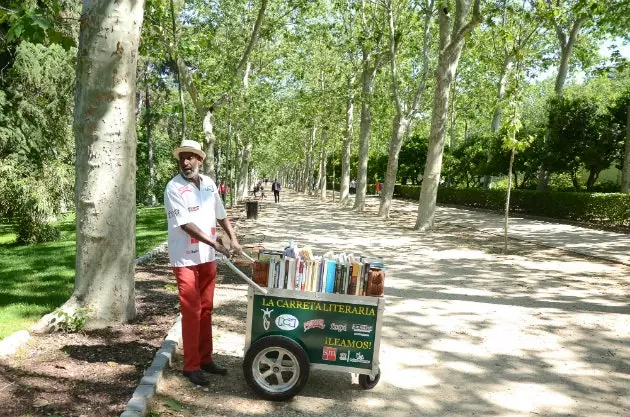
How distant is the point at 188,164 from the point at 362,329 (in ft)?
6.65

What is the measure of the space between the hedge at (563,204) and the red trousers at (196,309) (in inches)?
748

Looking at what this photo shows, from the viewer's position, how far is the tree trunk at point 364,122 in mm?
26734

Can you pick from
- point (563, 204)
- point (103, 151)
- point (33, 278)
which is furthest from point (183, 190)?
point (563, 204)

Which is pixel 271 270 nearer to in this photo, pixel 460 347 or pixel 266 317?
pixel 266 317

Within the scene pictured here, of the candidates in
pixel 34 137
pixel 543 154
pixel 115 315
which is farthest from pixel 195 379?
pixel 543 154

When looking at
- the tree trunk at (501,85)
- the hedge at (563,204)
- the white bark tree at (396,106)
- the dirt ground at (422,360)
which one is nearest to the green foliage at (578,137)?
the hedge at (563,204)

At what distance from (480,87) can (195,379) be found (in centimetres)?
3702

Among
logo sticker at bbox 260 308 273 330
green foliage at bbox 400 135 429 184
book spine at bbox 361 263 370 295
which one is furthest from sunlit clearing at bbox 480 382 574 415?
green foliage at bbox 400 135 429 184

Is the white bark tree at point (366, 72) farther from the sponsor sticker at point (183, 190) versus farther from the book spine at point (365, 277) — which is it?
the book spine at point (365, 277)

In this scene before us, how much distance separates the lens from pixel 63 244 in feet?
45.9

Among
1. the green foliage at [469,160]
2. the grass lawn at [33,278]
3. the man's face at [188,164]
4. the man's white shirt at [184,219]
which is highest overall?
the green foliage at [469,160]

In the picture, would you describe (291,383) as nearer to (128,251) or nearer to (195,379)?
(195,379)

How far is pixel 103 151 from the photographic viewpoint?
5.77 meters

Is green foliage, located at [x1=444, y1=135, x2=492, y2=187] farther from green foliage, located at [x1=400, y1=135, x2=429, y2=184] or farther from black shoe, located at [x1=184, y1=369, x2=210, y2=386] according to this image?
black shoe, located at [x1=184, y1=369, x2=210, y2=386]
